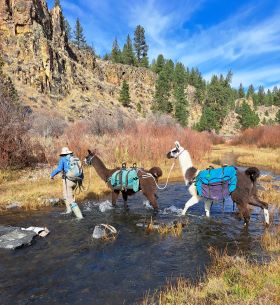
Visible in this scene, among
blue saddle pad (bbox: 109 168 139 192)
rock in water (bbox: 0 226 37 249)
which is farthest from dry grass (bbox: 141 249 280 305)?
blue saddle pad (bbox: 109 168 139 192)

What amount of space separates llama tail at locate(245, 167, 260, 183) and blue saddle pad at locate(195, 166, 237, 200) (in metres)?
0.36

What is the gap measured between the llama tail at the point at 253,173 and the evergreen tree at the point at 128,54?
345 ft

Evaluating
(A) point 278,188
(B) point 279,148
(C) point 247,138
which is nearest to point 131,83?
(C) point 247,138

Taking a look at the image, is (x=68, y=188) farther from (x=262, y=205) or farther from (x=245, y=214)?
(x=262, y=205)

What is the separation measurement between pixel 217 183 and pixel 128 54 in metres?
107

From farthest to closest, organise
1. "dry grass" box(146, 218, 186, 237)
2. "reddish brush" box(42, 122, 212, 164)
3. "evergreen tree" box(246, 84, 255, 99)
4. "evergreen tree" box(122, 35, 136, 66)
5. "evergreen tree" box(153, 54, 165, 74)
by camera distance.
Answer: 1. "evergreen tree" box(246, 84, 255, 99)
2. "evergreen tree" box(153, 54, 165, 74)
3. "evergreen tree" box(122, 35, 136, 66)
4. "reddish brush" box(42, 122, 212, 164)
5. "dry grass" box(146, 218, 186, 237)

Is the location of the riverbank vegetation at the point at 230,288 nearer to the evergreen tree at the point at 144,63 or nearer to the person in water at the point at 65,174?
the person in water at the point at 65,174

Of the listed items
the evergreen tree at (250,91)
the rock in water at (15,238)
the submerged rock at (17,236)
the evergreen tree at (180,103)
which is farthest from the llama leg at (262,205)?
the evergreen tree at (250,91)

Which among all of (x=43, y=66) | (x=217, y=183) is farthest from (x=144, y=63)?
(x=217, y=183)

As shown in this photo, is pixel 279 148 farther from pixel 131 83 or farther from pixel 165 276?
pixel 131 83

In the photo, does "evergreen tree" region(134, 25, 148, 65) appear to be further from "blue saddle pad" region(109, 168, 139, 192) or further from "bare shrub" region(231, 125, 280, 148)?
"blue saddle pad" region(109, 168, 139, 192)

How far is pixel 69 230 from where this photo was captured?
9.35m

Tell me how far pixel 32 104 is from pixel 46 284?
172 feet

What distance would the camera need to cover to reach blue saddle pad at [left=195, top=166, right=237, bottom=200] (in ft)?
30.2
